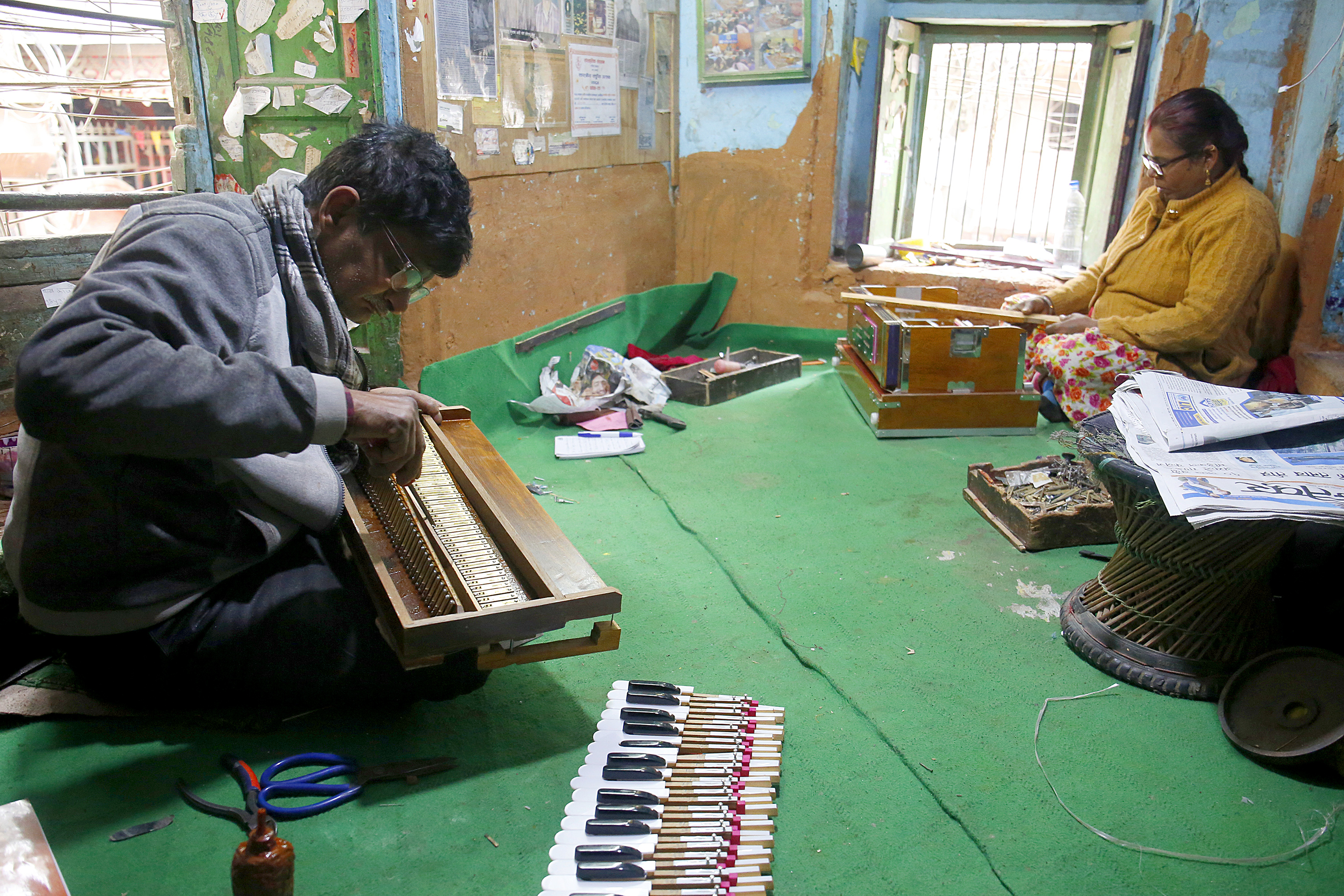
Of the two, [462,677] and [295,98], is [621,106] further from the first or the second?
[462,677]

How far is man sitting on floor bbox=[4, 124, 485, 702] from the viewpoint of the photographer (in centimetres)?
152

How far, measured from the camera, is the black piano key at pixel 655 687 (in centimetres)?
227

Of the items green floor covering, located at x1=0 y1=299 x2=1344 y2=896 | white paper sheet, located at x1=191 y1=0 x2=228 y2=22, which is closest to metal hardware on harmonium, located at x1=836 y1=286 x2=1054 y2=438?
green floor covering, located at x1=0 y1=299 x2=1344 y2=896

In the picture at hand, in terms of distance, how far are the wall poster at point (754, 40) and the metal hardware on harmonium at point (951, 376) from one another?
2041 millimetres

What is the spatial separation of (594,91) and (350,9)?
177 cm

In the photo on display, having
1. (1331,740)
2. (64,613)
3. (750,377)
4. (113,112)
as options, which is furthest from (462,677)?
(113,112)

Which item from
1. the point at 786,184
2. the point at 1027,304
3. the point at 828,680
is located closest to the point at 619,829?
the point at 828,680

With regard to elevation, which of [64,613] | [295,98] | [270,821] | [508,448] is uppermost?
[295,98]

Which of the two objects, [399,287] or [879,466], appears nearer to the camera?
[399,287]

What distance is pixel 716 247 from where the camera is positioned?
6.20 metres

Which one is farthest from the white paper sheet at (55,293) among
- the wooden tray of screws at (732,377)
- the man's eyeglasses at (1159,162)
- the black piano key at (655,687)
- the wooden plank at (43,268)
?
the man's eyeglasses at (1159,162)

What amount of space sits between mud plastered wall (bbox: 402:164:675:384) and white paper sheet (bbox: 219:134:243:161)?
0.95 m

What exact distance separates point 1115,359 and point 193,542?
3.91 metres

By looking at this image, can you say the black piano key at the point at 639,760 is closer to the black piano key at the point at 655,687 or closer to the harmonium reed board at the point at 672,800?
the harmonium reed board at the point at 672,800
